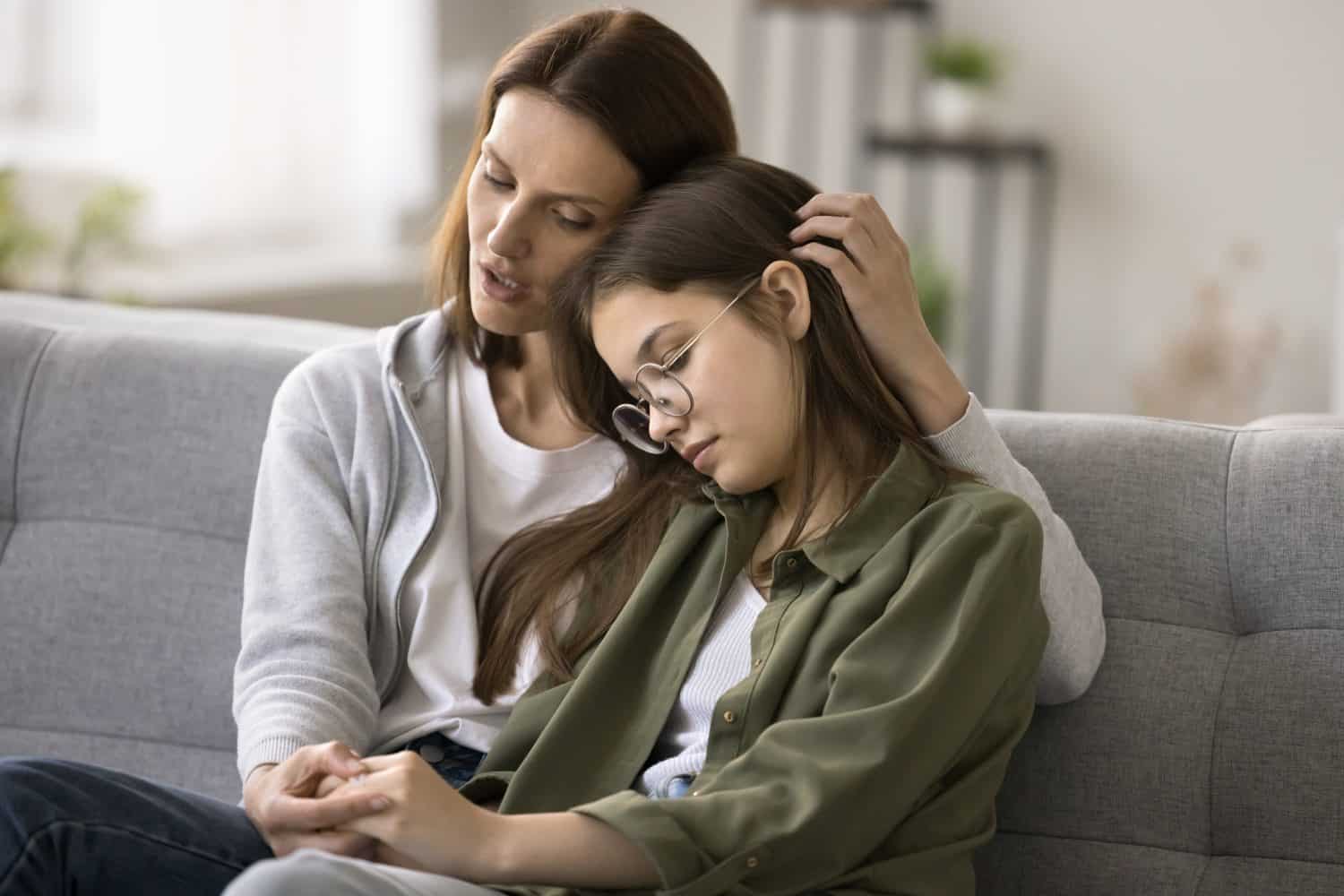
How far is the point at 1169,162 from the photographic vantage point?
188 inches

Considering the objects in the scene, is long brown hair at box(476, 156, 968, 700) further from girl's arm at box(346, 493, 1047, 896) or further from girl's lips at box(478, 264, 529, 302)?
girl's arm at box(346, 493, 1047, 896)

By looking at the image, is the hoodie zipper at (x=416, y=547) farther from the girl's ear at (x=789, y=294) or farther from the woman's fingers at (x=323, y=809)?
the girl's ear at (x=789, y=294)

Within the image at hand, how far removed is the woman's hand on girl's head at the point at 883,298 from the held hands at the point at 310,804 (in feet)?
1.78

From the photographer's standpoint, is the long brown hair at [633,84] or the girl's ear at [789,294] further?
the long brown hair at [633,84]

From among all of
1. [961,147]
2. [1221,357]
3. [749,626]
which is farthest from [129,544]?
[1221,357]

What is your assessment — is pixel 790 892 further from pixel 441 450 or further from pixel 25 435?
pixel 25 435

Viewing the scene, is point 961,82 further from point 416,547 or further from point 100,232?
point 416,547

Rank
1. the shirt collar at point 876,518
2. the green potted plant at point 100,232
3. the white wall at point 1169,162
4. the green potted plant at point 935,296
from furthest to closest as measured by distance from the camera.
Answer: the green potted plant at point 935,296
the white wall at point 1169,162
the green potted plant at point 100,232
the shirt collar at point 876,518

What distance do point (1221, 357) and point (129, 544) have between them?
3652 millimetres

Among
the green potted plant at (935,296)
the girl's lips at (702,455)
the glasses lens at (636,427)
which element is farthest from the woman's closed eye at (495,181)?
the green potted plant at (935,296)

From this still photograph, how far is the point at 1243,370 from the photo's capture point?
4695 mm

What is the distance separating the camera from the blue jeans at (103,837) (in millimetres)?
1178

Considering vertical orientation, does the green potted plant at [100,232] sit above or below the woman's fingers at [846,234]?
below

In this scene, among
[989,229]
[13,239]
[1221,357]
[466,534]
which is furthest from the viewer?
[989,229]
